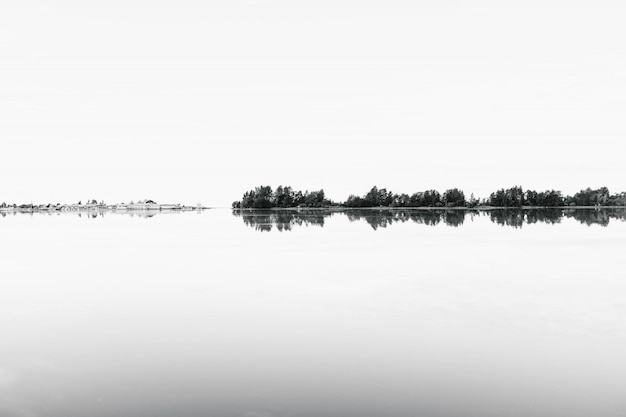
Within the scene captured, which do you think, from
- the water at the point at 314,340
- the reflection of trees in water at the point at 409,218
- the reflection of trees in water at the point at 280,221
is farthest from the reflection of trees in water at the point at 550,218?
the water at the point at 314,340

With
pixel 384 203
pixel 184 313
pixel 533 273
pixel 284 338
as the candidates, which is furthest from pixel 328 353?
pixel 384 203

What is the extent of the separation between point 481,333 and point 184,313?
7159 millimetres

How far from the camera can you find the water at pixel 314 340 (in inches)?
295

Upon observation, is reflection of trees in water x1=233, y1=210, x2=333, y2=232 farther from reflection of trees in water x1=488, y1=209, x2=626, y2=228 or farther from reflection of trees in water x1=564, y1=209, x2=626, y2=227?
reflection of trees in water x1=564, y1=209, x2=626, y2=227

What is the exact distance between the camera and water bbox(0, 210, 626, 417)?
7504mm

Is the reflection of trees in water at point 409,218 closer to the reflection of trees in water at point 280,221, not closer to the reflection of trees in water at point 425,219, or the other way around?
the reflection of trees in water at point 425,219

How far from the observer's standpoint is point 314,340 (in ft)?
35.5

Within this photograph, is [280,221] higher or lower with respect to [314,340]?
higher

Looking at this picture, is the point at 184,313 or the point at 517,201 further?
the point at 517,201

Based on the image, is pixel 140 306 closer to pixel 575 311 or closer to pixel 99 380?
pixel 99 380

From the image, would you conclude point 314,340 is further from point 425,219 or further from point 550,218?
point 550,218

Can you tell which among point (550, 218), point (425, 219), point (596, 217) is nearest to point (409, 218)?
point (425, 219)

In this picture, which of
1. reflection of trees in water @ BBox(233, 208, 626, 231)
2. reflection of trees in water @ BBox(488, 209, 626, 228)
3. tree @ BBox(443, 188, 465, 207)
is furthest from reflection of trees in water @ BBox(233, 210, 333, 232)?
tree @ BBox(443, 188, 465, 207)

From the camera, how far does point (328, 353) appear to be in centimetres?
989
